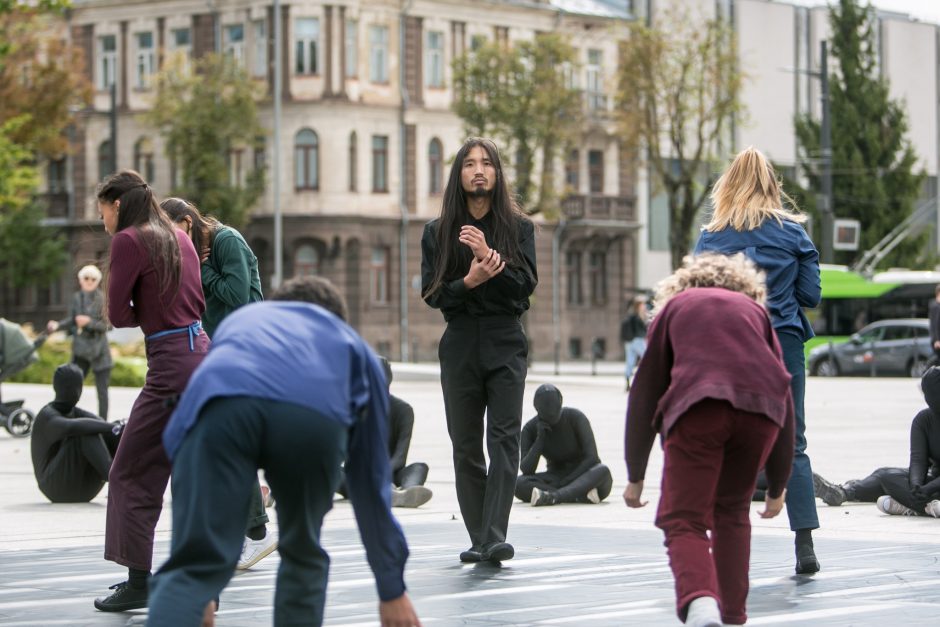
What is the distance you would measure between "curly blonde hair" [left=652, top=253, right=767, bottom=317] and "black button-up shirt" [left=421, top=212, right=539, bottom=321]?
269 centimetres

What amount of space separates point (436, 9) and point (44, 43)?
1302 cm

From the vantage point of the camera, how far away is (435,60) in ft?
218

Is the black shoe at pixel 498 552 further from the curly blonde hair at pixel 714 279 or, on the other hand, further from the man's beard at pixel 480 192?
the curly blonde hair at pixel 714 279

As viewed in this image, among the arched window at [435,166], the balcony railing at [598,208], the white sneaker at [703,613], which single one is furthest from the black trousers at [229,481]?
the balcony railing at [598,208]

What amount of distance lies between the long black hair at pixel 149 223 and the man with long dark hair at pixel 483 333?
1.58 m

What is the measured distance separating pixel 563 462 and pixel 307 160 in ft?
165

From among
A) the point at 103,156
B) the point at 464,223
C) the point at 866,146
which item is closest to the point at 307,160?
the point at 103,156

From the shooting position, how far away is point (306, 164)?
6353 centimetres

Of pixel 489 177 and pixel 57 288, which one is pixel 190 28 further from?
pixel 489 177

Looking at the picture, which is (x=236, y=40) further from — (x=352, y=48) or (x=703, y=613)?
(x=703, y=613)

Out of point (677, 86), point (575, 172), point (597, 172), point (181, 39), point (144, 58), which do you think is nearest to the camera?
point (677, 86)

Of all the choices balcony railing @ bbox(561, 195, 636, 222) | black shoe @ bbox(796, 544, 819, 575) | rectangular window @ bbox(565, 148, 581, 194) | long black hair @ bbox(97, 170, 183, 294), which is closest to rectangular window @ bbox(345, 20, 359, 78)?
balcony railing @ bbox(561, 195, 636, 222)

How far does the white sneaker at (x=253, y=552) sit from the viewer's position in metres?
9.63

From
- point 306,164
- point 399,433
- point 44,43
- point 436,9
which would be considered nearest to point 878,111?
point 436,9
